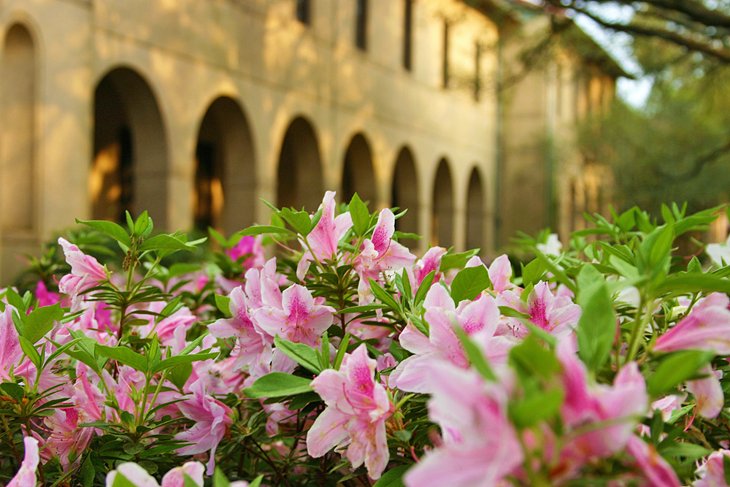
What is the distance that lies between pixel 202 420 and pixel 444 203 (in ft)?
70.4

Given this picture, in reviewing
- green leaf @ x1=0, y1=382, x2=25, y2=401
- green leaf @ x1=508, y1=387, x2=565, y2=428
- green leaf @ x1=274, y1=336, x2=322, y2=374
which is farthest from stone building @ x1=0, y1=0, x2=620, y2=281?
green leaf @ x1=508, y1=387, x2=565, y2=428

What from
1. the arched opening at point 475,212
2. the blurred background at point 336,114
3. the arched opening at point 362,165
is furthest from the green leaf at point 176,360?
the arched opening at point 475,212

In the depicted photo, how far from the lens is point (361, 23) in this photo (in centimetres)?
1850

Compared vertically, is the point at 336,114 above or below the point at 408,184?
above

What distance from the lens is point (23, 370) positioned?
3.75ft

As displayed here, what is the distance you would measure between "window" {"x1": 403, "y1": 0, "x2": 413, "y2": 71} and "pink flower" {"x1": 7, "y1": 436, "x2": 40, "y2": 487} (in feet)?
65.1

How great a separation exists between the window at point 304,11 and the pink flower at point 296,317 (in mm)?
15581

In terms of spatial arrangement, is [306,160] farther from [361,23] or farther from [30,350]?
[30,350]

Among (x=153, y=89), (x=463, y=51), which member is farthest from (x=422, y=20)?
(x=153, y=89)

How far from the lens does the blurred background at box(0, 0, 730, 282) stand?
10617mm

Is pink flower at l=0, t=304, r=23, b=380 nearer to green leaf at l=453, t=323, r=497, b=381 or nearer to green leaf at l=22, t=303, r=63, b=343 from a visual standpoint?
green leaf at l=22, t=303, r=63, b=343

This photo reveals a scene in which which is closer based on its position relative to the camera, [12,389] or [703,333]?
[703,333]

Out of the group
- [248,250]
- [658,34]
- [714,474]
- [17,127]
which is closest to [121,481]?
[714,474]

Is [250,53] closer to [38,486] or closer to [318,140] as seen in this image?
[318,140]
